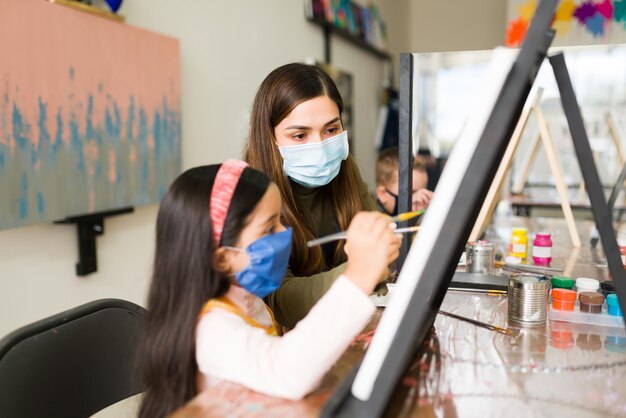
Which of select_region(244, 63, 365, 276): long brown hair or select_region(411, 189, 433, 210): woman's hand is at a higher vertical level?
select_region(244, 63, 365, 276): long brown hair

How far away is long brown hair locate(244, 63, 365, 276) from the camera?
128cm

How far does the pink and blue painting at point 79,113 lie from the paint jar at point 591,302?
166cm

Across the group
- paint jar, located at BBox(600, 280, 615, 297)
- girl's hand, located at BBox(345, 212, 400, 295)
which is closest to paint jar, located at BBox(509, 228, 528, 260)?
paint jar, located at BBox(600, 280, 615, 297)

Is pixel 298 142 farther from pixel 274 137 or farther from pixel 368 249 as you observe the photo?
pixel 368 249

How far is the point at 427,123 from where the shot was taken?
5730 mm

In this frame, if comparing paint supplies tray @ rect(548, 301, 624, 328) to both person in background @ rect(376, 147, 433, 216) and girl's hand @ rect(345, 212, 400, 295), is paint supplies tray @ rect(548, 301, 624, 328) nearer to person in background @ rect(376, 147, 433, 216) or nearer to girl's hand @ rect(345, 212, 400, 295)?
girl's hand @ rect(345, 212, 400, 295)

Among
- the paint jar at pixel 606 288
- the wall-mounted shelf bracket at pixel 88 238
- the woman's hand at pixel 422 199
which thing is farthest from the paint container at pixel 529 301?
the wall-mounted shelf bracket at pixel 88 238

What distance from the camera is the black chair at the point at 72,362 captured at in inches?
36.5

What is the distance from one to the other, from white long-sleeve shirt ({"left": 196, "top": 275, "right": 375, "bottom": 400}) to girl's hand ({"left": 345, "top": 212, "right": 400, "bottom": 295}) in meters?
0.02

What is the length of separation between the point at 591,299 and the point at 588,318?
5 centimetres

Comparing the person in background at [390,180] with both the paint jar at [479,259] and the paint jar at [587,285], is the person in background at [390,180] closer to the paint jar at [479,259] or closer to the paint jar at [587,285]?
the paint jar at [479,259]

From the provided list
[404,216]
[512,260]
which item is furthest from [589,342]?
[512,260]

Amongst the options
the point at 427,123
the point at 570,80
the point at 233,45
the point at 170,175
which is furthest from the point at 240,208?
the point at 427,123

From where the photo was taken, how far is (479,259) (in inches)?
54.9
